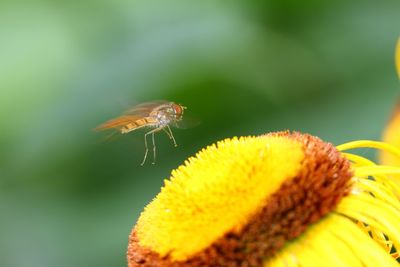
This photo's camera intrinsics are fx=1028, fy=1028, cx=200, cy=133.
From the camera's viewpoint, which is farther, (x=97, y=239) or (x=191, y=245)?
(x=97, y=239)

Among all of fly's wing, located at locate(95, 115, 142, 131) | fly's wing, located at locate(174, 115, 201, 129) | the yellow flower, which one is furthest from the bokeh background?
the yellow flower

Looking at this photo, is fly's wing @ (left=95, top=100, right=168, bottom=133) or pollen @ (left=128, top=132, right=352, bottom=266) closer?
pollen @ (left=128, top=132, right=352, bottom=266)

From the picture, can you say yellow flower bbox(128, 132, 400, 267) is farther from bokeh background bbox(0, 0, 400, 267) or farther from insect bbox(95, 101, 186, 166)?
bokeh background bbox(0, 0, 400, 267)

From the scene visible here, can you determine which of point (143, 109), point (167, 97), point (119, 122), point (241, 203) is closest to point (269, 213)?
point (241, 203)

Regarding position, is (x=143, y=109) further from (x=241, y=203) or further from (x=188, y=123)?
(x=241, y=203)

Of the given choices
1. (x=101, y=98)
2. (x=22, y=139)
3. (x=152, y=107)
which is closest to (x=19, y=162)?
(x=22, y=139)

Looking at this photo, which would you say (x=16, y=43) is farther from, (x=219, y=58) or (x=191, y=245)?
(x=191, y=245)
